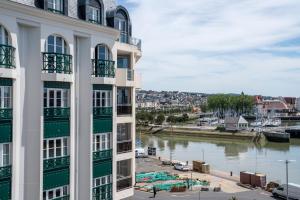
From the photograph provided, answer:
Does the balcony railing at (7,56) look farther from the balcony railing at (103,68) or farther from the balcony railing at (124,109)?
the balcony railing at (124,109)

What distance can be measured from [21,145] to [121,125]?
307 inches

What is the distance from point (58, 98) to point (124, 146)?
6420 millimetres

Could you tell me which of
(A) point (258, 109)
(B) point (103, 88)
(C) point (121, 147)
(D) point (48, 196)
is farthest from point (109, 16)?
(A) point (258, 109)

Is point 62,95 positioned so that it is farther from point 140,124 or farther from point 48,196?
point 140,124

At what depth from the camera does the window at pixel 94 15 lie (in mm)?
18422

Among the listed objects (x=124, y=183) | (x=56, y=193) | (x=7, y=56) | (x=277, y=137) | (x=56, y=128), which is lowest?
(x=277, y=137)

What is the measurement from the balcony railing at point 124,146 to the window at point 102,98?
3.28 meters

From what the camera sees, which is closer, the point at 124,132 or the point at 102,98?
the point at 102,98

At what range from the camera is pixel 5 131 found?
1474cm

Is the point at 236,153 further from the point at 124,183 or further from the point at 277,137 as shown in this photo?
the point at 124,183

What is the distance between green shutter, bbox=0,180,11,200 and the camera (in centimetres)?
1473

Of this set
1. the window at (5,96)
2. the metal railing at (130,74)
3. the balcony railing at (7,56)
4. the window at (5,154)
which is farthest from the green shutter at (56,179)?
the metal railing at (130,74)

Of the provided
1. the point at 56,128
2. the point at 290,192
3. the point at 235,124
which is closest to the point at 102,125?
the point at 56,128

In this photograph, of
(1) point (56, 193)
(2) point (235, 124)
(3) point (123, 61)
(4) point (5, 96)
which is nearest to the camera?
(4) point (5, 96)
